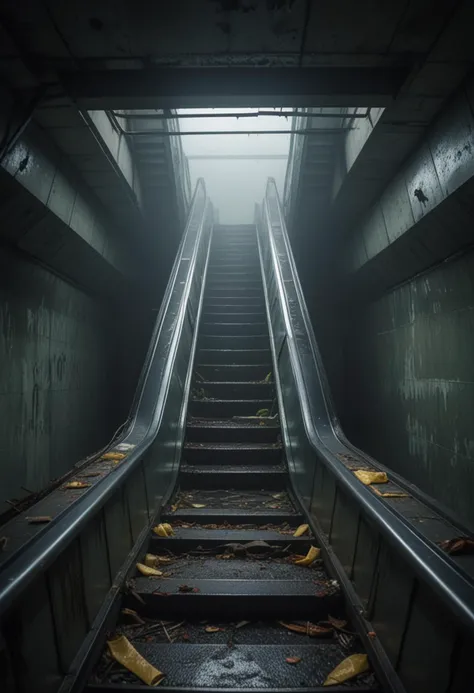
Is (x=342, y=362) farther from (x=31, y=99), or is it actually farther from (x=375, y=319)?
(x=31, y=99)

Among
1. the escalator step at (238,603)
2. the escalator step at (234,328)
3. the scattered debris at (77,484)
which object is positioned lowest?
the escalator step at (238,603)

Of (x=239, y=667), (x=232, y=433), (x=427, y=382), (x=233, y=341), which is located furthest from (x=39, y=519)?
(x=233, y=341)

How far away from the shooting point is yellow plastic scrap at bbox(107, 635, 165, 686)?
1.88m

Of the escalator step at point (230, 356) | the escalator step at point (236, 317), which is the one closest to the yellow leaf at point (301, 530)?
the escalator step at point (230, 356)

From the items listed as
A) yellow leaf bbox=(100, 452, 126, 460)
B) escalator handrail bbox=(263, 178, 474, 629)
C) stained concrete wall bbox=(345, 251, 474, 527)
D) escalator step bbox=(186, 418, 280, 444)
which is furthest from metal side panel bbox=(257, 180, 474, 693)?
stained concrete wall bbox=(345, 251, 474, 527)

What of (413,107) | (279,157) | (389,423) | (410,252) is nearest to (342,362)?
(389,423)

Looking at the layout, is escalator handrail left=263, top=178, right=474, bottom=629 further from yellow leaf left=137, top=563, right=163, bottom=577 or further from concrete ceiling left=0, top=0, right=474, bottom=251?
concrete ceiling left=0, top=0, right=474, bottom=251

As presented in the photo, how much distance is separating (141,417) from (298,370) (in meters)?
1.47

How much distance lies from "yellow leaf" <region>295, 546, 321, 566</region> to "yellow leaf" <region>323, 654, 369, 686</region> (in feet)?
2.88

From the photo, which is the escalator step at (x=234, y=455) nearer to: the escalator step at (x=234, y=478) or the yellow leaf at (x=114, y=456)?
the escalator step at (x=234, y=478)

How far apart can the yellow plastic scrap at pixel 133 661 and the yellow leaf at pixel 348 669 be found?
0.68 metres

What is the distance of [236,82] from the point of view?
11.3ft

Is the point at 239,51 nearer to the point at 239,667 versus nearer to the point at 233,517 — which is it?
the point at 233,517

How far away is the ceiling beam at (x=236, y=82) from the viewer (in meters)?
3.42
